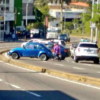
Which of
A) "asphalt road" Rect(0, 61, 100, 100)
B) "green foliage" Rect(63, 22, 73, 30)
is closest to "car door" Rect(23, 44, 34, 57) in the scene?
"asphalt road" Rect(0, 61, 100, 100)

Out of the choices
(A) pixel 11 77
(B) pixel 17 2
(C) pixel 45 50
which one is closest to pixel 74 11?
(B) pixel 17 2

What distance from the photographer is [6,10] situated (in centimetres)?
8019

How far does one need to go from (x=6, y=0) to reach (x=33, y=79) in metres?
65.1

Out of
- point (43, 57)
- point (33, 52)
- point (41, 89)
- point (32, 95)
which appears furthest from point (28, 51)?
point (32, 95)

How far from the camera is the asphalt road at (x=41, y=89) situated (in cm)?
1333

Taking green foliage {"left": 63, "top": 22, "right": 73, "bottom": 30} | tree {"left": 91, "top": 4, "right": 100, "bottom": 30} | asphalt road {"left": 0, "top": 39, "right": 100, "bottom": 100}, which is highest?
tree {"left": 91, "top": 4, "right": 100, "bottom": 30}

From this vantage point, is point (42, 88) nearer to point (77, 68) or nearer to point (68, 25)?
point (77, 68)

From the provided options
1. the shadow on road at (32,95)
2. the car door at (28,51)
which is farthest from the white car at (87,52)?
the shadow on road at (32,95)

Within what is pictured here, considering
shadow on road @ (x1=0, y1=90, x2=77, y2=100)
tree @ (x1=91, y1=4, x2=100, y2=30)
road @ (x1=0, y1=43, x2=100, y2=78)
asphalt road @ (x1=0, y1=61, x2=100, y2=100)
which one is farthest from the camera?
tree @ (x1=91, y1=4, x2=100, y2=30)

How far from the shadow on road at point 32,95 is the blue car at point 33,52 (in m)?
16.7

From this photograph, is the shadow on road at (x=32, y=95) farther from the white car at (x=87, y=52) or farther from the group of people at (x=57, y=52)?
the group of people at (x=57, y=52)

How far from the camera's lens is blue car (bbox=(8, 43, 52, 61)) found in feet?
102

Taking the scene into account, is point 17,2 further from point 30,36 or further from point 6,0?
point 30,36

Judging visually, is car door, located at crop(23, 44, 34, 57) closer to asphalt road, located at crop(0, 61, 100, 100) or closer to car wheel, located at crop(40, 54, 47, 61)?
car wheel, located at crop(40, 54, 47, 61)
